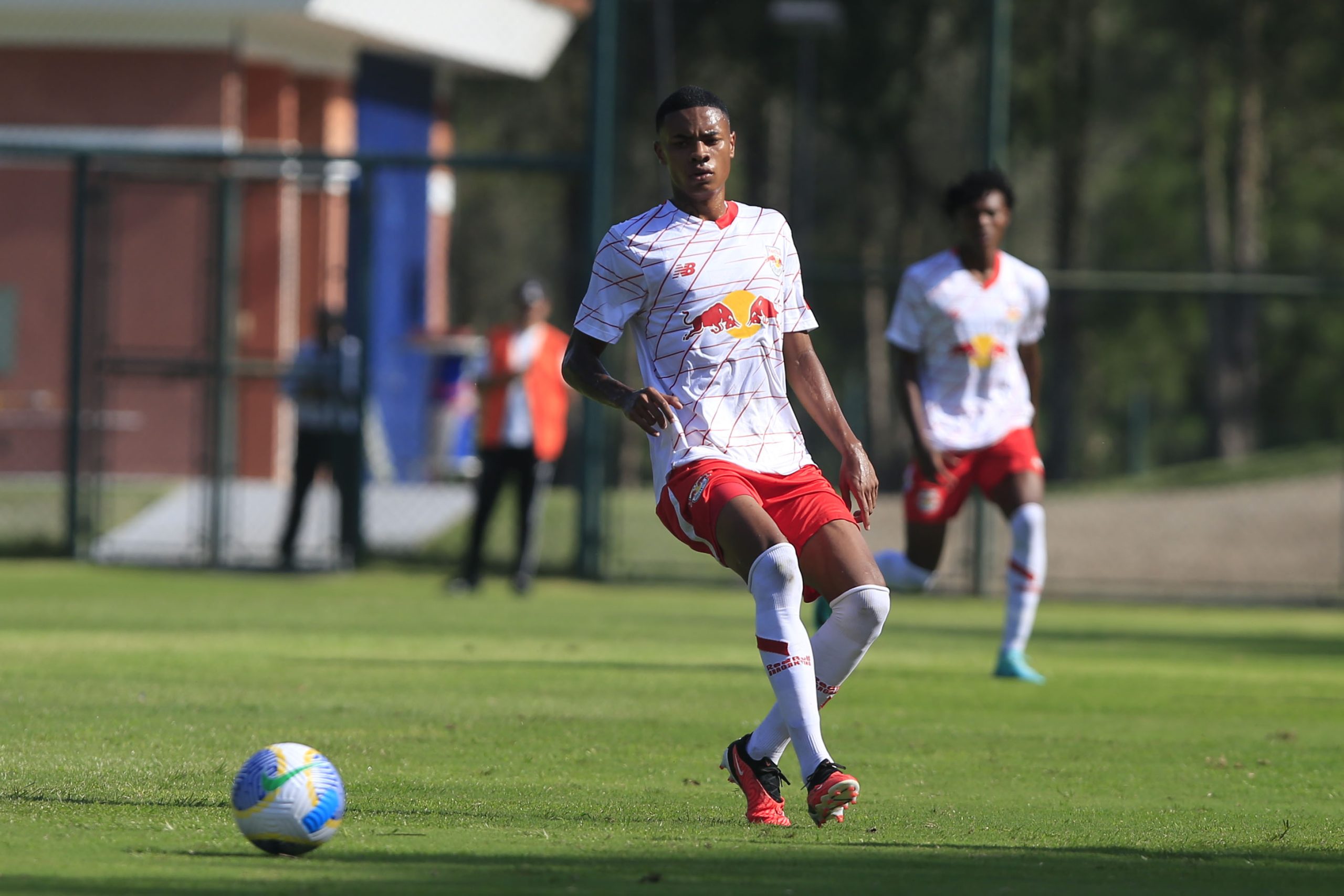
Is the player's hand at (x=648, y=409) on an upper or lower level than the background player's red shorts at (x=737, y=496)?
upper

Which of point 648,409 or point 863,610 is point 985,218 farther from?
point 648,409

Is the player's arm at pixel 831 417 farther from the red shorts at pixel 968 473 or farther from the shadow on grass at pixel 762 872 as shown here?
the red shorts at pixel 968 473

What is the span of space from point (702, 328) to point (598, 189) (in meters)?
11.2

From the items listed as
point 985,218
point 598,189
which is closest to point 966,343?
point 985,218

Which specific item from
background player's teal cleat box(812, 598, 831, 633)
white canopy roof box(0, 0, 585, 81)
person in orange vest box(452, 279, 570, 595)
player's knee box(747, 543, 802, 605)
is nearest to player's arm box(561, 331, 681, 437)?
player's knee box(747, 543, 802, 605)

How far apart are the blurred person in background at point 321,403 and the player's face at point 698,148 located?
35.9 ft

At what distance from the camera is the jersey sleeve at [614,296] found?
6301 millimetres

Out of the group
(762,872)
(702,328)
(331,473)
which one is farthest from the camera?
(331,473)

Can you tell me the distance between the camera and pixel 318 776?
17.2 ft

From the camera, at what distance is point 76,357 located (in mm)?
17828

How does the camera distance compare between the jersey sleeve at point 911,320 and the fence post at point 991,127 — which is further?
the fence post at point 991,127

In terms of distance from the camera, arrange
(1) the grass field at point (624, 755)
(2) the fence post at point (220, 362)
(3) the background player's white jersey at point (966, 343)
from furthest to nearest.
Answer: (2) the fence post at point (220, 362) → (3) the background player's white jersey at point (966, 343) → (1) the grass field at point (624, 755)

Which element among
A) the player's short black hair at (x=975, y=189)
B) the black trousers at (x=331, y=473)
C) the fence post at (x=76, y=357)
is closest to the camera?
the player's short black hair at (x=975, y=189)

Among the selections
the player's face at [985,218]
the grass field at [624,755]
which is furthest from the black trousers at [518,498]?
the player's face at [985,218]
